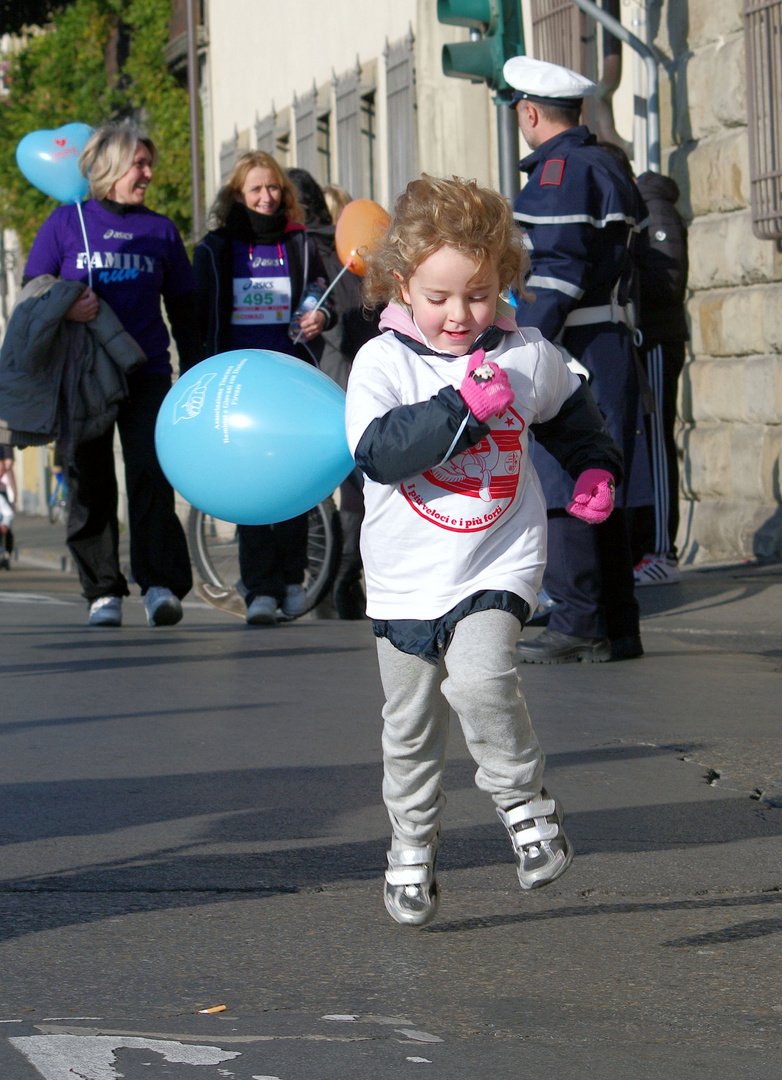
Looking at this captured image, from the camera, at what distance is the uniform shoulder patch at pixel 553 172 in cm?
628

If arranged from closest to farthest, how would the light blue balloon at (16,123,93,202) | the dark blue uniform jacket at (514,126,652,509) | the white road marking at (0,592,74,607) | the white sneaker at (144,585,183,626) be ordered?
the dark blue uniform jacket at (514,126,652,509) → the white sneaker at (144,585,183,626) → the light blue balloon at (16,123,93,202) → the white road marking at (0,592,74,607)

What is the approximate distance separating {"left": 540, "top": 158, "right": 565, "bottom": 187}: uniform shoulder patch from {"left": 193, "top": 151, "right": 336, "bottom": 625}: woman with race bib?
5.51ft

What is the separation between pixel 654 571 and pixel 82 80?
Answer: 75.2 ft

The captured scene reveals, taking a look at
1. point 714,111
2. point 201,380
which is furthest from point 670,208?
point 201,380

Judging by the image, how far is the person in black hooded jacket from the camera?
8812mm

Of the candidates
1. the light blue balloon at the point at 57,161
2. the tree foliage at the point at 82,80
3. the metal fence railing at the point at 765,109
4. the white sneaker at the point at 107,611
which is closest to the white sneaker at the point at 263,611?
the white sneaker at the point at 107,611

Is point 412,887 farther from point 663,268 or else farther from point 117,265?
point 663,268

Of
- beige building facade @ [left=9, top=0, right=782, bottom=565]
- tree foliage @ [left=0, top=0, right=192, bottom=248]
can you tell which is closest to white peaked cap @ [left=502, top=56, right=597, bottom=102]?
beige building facade @ [left=9, top=0, right=782, bottom=565]

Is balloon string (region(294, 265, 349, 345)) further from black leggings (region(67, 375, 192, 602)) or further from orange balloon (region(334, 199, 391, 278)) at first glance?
black leggings (region(67, 375, 192, 602))

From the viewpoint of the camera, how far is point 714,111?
419 inches

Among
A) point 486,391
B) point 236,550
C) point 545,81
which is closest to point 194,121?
point 236,550

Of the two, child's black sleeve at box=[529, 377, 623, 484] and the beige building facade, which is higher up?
the beige building facade

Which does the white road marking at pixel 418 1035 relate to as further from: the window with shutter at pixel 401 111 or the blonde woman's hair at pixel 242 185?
the window with shutter at pixel 401 111

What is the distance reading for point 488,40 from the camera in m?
8.91
